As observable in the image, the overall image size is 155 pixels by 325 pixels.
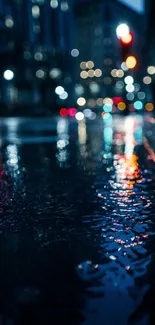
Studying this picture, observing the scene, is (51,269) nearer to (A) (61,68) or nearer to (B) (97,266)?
(B) (97,266)

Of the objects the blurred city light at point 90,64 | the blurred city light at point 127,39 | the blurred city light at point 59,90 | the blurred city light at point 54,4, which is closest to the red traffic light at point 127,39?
the blurred city light at point 127,39

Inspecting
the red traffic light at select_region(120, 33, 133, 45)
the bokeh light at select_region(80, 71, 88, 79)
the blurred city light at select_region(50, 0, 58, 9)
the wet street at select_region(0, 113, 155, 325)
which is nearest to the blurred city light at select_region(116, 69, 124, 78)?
the bokeh light at select_region(80, 71, 88, 79)

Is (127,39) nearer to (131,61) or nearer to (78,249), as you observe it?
(131,61)

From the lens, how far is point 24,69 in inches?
2159

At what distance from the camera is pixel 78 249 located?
10.3ft

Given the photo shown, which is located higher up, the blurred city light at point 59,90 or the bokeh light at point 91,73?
the bokeh light at point 91,73

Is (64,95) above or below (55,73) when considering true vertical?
below

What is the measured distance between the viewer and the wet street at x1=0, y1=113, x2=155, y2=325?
2.18 meters

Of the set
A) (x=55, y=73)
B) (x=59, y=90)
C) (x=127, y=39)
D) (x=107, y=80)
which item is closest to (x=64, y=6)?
(x=55, y=73)

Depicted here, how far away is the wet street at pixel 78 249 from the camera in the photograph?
2184 mm

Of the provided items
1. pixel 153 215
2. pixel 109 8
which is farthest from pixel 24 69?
pixel 109 8

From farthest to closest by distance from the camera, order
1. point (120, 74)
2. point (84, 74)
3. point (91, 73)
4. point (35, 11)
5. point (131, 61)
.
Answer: point (84, 74)
point (91, 73)
point (120, 74)
point (35, 11)
point (131, 61)

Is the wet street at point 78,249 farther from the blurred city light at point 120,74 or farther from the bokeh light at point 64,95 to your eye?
the blurred city light at point 120,74

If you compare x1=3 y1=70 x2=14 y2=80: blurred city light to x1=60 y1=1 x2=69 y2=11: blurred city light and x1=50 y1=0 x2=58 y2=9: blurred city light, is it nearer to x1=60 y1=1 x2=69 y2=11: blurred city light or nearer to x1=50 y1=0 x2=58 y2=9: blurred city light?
x1=50 y1=0 x2=58 y2=9: blurred city light
